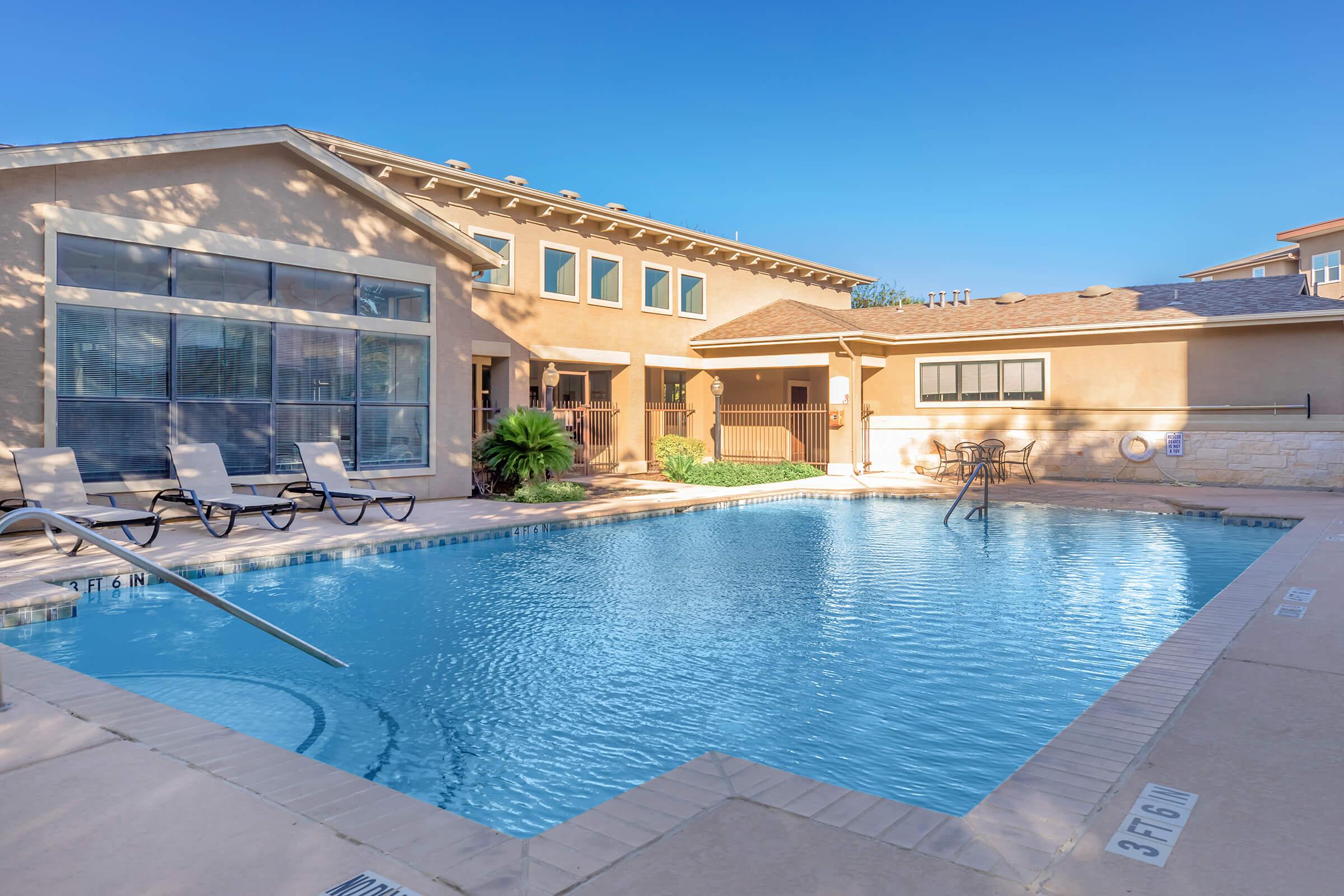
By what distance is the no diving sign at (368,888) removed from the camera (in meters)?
2.23

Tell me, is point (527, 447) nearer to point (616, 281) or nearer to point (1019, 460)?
point (616, 281)

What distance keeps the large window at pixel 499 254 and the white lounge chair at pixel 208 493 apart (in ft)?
23.4

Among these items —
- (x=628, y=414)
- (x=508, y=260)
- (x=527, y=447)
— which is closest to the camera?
(x=527, y=447)

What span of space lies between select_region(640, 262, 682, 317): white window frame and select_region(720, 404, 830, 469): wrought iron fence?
10.4ft

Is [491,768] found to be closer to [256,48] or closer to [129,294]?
[129,294]

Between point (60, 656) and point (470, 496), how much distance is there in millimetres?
8273

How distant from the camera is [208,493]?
9.86 meters

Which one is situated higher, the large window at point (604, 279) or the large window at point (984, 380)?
the large window at point (604, 279)

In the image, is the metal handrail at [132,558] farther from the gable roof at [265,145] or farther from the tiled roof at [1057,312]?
the tiled roof at [1057,312]

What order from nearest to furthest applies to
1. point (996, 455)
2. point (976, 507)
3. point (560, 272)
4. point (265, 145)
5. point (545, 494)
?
point (265, 145) < point (976, 507) < point (545, 494) < point (560, 272) < point (996, 455)

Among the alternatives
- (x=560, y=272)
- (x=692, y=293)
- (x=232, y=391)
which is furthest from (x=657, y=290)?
(x=232, y=391)

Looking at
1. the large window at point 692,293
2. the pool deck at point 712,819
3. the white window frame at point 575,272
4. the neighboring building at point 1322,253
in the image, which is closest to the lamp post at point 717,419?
the large window at point 692,293

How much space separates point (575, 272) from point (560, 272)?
38 centimetres

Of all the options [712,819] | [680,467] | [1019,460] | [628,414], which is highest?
[628,414]
